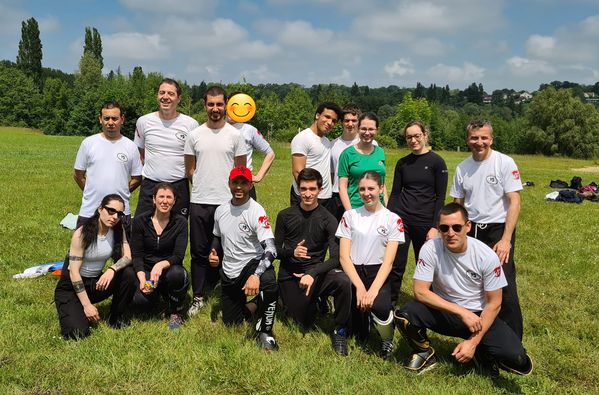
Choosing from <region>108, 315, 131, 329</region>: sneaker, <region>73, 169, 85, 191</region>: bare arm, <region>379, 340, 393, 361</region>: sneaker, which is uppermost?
<region>73, 169, 85, 191</region>: bare arm

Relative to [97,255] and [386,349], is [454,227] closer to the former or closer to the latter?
[386,349]

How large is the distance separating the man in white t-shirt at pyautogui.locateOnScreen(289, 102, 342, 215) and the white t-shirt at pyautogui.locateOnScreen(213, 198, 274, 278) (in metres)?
0.98

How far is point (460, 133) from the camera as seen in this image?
9412cm

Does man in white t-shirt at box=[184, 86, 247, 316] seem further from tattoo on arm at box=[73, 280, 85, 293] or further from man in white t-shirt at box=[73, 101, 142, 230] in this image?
tattoo on arm at box=[73, 280, 85, 293]

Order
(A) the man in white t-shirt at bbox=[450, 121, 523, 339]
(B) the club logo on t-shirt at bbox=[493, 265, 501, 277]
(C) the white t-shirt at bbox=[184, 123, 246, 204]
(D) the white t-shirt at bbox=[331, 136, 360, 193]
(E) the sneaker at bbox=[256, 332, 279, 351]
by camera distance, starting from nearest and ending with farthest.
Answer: (B) the club logo on t-shirt at bbox=[493, 265, 501, 277]
(A) the man in white t-shirt at bbox=[450, 121, 523, 339]
(E) the sneaker at bbox=[256, 332, 279, 351]
(C) the white t-shirt at bbox=[184, 123, 246, 204]
(D) the white t-shirt at bbox=[331, 136, 360, 193]

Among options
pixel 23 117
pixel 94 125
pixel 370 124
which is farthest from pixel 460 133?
pixel 370 124

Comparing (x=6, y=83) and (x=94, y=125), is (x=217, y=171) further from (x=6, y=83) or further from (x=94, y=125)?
(x=6, y=83)

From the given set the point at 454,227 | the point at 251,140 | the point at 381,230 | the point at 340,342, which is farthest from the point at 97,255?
the point at 454,227

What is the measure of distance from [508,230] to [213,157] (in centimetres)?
317

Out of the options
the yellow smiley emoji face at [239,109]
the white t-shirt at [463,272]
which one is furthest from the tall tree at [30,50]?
the white t-shirt at [463,272]

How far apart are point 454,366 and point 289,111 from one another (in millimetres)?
68084

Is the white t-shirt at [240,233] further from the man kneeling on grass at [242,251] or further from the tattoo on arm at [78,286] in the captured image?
the tattoo on arm at [78,286]

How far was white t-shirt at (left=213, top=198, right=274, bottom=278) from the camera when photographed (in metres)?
4.99

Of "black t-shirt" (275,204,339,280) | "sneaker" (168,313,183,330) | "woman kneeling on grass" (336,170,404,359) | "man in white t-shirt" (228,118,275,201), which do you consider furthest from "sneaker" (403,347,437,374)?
"man in white t-shirt" (228,118,275,201)
